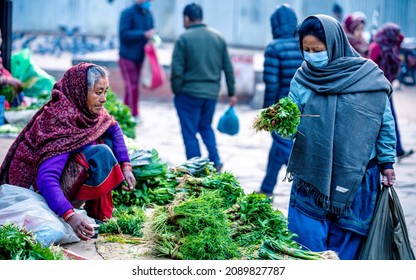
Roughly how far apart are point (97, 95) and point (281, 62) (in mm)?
2959

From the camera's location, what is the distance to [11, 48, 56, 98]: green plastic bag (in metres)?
8.48

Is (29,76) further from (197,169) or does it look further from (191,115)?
(197,169)

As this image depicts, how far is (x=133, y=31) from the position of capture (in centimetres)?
1152

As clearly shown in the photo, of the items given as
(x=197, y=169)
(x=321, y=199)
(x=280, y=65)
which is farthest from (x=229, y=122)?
(x=321, y=199)

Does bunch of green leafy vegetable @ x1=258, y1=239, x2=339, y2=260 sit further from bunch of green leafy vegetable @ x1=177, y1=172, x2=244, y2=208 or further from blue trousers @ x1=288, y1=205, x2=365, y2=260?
bunch of green leafy vegetable @ x1=177, y1=172, x2=244, y2=208

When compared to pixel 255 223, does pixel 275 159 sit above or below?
below

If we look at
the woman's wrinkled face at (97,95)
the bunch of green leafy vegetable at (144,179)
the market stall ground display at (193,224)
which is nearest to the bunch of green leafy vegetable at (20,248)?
the market stall ground display at (193,224)

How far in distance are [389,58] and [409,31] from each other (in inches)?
482

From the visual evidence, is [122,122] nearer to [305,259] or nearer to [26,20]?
[305,259]

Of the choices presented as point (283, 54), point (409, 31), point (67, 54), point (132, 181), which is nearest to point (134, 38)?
point (283, 54)

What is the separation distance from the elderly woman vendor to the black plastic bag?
156cm

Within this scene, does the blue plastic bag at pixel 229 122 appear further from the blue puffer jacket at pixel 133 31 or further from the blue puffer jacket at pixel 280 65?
the blue puffer jacket at pixel 133 31

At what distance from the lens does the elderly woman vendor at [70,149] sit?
4.59m

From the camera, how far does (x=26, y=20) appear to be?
22891mm
